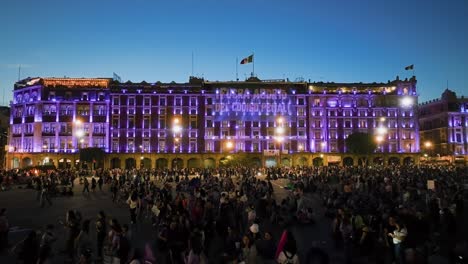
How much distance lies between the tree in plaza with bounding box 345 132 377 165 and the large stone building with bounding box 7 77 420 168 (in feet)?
13.0

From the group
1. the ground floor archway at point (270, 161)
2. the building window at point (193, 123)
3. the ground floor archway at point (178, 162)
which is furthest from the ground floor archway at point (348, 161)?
the ground floor archway at point (178, 162)

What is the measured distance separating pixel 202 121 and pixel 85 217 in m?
57.9

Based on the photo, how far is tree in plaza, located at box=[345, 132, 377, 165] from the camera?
71.0 m

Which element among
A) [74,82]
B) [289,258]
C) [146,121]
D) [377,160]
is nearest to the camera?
[289,258]

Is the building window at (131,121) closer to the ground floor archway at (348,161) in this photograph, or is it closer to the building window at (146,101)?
the building window at (146,101)

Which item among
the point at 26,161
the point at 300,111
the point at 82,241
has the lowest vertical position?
the point at 82,241

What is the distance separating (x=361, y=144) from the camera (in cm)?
7106

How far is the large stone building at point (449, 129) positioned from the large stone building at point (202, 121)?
9.74 m

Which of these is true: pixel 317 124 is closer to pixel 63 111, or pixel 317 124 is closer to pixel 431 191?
pixel 63 111

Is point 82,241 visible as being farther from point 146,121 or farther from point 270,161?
point 146,121

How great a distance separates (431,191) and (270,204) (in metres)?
10.0

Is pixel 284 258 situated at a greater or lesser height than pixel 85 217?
greater

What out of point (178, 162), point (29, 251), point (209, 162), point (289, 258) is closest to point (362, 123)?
point (209, 162)

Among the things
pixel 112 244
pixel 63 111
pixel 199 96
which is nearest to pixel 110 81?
pixel 63 111
